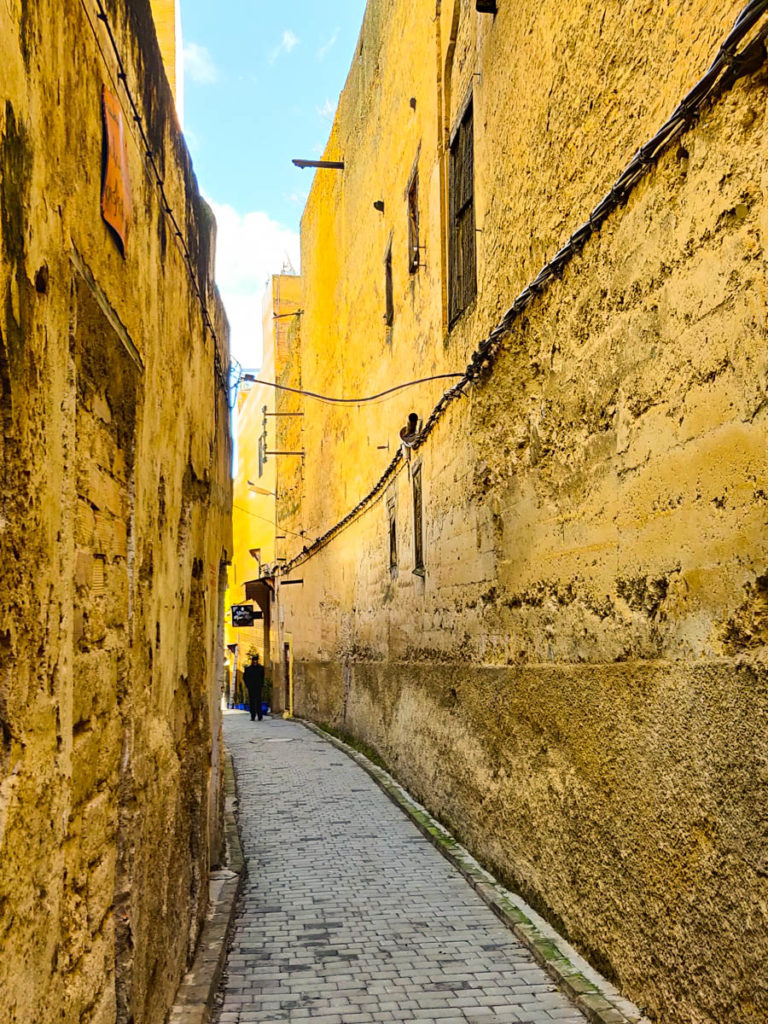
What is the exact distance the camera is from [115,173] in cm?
278

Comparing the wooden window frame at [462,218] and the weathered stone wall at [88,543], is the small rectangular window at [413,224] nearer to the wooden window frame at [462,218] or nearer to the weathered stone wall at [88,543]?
the wooden window frame at [462,218]

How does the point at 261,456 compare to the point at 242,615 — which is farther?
the point at 261,456

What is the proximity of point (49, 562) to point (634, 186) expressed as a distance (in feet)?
9.82

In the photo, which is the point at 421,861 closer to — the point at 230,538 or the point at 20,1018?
the point at 230,538

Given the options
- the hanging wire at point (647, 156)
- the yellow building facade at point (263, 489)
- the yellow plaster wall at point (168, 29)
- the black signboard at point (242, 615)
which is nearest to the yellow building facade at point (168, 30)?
the yellow plaster wall at point (168, 29)

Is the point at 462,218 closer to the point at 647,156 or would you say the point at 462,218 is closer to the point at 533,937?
the point at 647,156

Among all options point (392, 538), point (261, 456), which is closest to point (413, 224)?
point (392, 538)

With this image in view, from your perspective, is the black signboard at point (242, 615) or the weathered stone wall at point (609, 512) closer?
the weathered stone wall at point (609, 512)

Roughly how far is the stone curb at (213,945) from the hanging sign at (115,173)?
3.01 meters

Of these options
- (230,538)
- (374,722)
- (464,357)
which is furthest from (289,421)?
(464,357)

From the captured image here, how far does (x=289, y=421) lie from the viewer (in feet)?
74.9

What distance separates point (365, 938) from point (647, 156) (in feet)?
13.6

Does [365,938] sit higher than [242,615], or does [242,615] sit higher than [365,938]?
[242,615]

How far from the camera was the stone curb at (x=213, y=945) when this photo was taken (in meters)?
4.00
